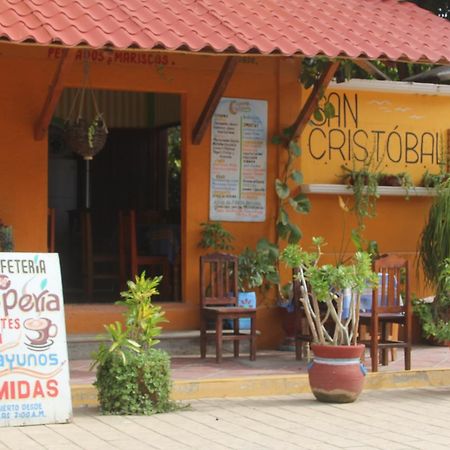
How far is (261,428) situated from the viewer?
768 cm

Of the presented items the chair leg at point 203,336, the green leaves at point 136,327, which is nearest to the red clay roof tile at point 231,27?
the green leaves at point 136,327

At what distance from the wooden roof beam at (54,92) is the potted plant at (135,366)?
2.71m

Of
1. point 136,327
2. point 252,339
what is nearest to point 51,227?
point 252,339

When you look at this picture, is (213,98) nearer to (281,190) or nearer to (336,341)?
(281,190)

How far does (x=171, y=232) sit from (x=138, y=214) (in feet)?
3.70

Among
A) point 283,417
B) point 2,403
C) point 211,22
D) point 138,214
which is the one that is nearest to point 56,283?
point 2,403

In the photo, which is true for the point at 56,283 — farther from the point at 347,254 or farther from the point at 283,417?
the point at 347,254

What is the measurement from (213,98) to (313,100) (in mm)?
1140

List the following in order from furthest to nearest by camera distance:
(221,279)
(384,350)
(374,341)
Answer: (221,279), (384,350), (374,341)

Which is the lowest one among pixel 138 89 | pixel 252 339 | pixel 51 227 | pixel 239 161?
pixel 252 339

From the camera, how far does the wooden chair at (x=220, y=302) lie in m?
10.2

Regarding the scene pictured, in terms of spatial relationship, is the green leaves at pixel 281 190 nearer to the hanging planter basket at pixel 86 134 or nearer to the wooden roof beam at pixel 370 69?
the wooden roof beam at pixel 370 69

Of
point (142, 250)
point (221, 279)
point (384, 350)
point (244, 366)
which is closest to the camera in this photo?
point (244, 366)

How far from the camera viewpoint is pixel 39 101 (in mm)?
10617
